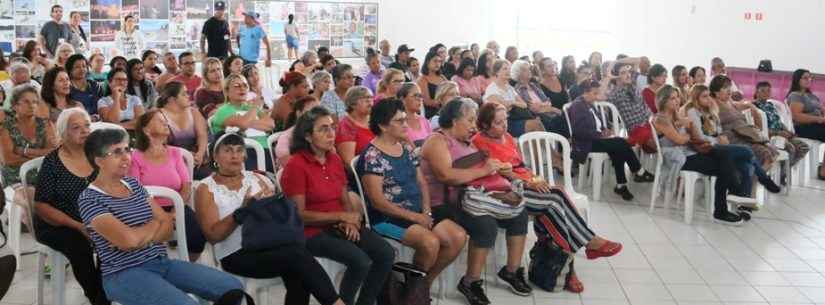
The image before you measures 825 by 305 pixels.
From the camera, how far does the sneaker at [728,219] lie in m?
5.32

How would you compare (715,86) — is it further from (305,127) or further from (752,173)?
(305,127)

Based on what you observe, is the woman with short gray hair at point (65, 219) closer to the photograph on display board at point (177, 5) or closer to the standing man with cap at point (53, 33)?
the standing man with cap at point (53, 33)

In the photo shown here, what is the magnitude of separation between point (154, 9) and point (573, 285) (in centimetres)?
722

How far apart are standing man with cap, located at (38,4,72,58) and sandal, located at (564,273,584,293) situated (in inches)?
252

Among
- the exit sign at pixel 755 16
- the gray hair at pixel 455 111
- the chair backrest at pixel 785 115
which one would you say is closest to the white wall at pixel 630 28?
the exit sign at pixel 755 16

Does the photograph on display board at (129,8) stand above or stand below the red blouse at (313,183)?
above

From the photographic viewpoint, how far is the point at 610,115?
6621 mm

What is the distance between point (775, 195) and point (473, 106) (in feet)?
11.9

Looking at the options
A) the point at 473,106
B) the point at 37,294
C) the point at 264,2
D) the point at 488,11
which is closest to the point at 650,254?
the point at 473,106

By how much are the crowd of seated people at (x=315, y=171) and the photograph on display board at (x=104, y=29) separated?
3.30 metres

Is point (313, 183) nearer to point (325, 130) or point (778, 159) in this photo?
point (325, 130)

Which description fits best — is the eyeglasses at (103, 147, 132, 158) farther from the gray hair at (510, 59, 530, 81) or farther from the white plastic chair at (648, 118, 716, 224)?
the gray hair at (510, 59, 530, 81)

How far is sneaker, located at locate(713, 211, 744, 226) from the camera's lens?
5.32 meters

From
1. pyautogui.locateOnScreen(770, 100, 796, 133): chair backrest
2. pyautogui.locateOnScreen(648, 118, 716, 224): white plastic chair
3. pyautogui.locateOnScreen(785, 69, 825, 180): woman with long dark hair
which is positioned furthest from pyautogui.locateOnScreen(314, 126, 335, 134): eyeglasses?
pyautogui.locateOnScreen(785, 69, 825, 180): woman with long dark hair
